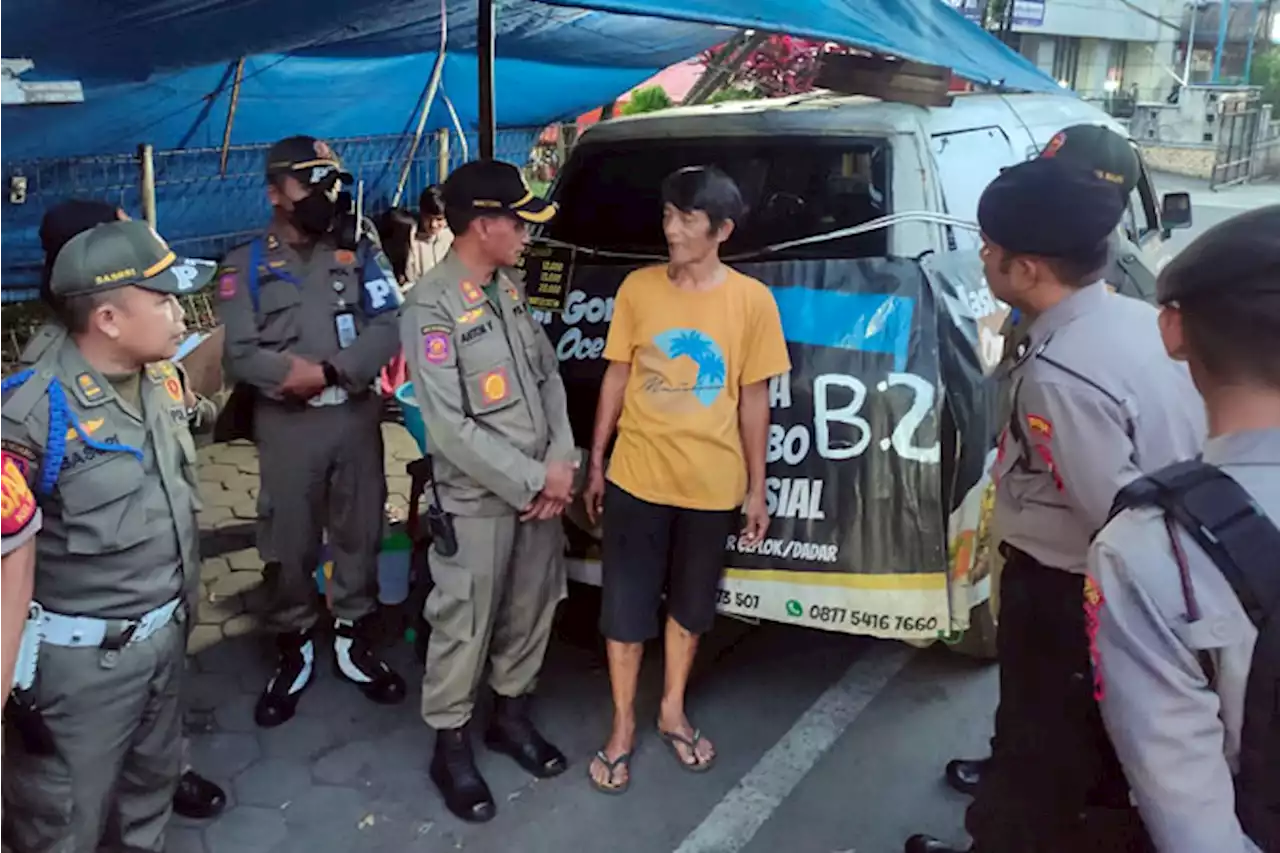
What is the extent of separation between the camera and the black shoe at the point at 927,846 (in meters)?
2.91

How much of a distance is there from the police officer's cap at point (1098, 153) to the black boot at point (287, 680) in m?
2.86

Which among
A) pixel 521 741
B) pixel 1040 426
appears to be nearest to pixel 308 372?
pixel 521 741

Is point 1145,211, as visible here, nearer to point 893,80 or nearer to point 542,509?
point 893,80

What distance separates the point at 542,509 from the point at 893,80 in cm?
218

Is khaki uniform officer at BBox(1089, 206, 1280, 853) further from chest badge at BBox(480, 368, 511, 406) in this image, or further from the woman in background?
the woman in background

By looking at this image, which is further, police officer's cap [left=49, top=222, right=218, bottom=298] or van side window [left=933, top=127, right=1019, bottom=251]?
van side window [left=933, top=127, right=1019, bottom=251]

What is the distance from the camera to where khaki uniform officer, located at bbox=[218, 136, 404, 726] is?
11.2ft

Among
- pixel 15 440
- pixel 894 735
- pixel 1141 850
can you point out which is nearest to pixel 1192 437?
pixel 1141 850

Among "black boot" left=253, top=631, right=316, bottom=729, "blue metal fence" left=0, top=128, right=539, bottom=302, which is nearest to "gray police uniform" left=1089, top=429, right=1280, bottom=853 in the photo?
"black boot" left=253, top=631, right=316, bottom=729

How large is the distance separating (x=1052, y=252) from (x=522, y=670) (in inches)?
77.2

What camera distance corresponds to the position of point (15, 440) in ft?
7.59

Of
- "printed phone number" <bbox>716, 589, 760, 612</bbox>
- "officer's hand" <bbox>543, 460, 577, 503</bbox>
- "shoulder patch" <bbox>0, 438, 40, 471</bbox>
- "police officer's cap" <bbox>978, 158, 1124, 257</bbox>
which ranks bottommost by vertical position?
"printed phone number" <bbox>716, 589, 760, 612</bbox>

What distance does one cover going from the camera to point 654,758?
11.3ft

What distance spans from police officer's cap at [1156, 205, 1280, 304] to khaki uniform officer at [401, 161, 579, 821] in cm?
188
